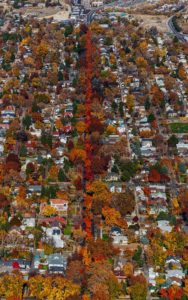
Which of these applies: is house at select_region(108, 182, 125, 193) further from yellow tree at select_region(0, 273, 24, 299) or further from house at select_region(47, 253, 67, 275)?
yellow tree at select_region(0, 273, 24, 299)

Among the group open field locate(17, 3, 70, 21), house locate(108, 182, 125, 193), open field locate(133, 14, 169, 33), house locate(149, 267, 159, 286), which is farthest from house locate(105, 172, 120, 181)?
open field locate(17, 3, 70, 21)

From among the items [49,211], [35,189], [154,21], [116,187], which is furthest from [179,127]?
[154,21]

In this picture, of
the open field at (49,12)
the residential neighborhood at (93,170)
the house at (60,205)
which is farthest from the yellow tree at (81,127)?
the open field at (49,12)

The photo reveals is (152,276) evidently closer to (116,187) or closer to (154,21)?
(116,187)

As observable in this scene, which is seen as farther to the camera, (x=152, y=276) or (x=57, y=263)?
(x=57, y=263)

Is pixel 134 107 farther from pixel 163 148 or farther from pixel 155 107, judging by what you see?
pixel 163 148
